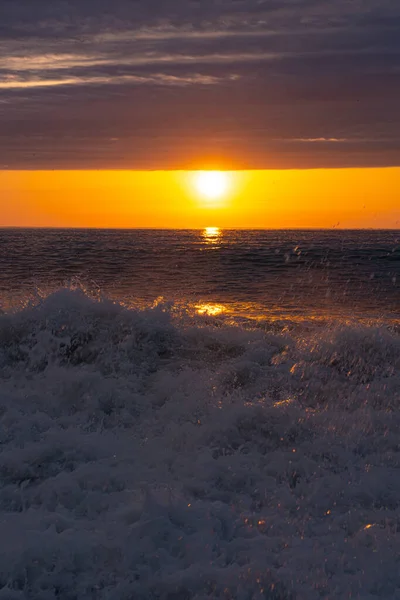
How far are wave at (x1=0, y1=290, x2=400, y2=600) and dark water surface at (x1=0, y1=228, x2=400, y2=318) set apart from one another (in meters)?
4.05

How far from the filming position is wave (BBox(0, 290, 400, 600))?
3.99 m

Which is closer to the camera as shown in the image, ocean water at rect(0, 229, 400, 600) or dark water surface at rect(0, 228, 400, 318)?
ocean water at rect(0, 229, 400, 600)

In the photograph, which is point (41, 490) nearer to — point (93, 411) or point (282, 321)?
point (93, 411)

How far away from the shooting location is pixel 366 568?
406 cm

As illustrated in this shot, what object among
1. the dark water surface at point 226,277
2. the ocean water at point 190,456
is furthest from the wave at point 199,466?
the dark water surface at point 226,277

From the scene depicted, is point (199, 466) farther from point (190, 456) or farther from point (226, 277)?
point (226, 277)

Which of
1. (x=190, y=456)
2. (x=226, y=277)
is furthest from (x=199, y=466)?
(x=226, y=277)

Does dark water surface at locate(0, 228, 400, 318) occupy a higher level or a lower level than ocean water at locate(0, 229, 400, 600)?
higher

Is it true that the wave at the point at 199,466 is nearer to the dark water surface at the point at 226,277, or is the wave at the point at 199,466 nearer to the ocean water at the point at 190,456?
the ocean water at the point at 190,456

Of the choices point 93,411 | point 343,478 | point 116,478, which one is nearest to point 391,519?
point 343,478

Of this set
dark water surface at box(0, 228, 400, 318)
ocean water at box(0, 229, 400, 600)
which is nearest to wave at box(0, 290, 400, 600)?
ocean water at box(0, 229, 400, 600)

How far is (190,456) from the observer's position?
5898 millimetres

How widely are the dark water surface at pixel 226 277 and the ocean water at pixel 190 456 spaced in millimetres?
2801

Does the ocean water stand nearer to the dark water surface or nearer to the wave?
the wave
